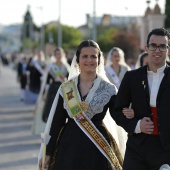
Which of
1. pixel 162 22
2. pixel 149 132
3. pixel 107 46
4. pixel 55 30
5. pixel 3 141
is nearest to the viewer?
pixel 149 132

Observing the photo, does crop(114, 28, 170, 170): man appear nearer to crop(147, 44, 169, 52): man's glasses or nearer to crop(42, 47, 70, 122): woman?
crop(147, 44, 169, 52): man's glasses

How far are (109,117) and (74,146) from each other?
1.57ft

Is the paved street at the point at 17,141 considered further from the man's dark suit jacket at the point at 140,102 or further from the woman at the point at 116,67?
the man's dark suit jacket at the point at 140,102

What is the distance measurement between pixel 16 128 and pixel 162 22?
11.7 metres

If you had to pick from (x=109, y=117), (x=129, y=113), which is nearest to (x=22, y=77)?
(x=109, y=117)

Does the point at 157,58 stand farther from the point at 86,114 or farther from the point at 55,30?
the point at 55,30

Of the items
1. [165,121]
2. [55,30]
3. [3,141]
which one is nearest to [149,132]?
[165,121]

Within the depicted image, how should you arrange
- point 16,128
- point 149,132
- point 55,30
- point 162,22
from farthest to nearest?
point 55,30
point 162,22
point 16,128
point 149,132

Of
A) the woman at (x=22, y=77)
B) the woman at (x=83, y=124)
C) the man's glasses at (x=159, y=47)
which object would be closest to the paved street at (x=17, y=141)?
the woman at (x=22, y=77)

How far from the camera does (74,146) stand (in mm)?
5539

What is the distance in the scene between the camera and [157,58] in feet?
16.1

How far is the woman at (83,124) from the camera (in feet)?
18.2

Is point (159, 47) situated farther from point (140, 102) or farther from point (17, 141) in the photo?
point (17, 141)

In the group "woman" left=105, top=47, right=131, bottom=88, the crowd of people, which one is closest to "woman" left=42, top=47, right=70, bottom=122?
"woman" left=105, top=47, right=131, bottom=88
